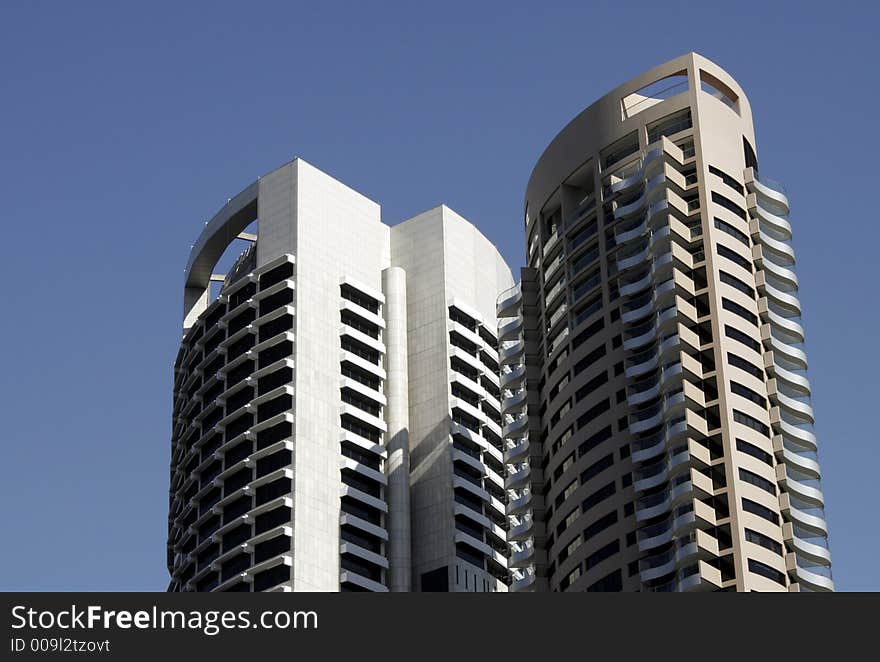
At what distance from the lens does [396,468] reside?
174875mm

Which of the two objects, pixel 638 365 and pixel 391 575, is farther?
pixel 391 575

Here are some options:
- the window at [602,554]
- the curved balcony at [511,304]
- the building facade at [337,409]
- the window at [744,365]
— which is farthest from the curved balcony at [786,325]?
the building facade at [337,409]

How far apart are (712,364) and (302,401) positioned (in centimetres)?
4706

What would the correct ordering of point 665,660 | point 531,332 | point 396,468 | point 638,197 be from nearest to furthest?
1. point 665,660
2. point 638,197
3. point 531,332
4. point 396,468

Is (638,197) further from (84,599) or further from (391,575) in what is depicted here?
(84,599)

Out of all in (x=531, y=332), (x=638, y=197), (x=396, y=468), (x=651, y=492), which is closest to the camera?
(x=651, y=492)

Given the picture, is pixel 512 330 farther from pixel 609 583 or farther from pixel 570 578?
pixel 609 583

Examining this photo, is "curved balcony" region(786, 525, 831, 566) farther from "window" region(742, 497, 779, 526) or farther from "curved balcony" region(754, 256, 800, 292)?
"curved balcony" region(754, 256, 800, 292)

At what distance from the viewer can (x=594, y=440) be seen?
143 metres

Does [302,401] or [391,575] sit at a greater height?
[302,401]

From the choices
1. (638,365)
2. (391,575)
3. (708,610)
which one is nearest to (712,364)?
(638,365)

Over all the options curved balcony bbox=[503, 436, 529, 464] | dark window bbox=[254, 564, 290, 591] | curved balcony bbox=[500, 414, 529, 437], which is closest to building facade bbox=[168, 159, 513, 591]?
dark window bbox=[254, 564, 290, 591]

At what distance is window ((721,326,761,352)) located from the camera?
456ft

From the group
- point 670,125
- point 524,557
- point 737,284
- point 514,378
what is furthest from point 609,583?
point 670,125
